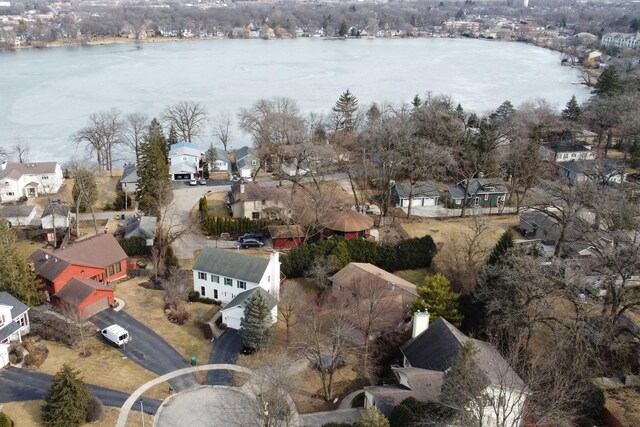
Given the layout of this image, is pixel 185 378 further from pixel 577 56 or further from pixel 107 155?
pixel 577 56

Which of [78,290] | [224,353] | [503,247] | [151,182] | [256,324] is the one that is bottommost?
[224,353]

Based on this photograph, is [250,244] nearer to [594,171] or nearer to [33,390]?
[33,390]

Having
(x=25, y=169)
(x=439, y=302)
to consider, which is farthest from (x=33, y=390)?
(x=25, y=169)

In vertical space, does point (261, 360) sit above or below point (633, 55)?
below

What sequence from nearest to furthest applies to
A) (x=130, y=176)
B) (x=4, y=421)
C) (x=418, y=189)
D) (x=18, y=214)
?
1. (x=4, y=421)
2. (x=18, y=214)
3. (x=418, y=189)
4. (x=130, y=176)

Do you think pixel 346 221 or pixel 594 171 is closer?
pixel 346 221

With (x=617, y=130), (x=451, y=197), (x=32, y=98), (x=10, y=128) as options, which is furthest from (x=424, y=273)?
(x=32, y=98)

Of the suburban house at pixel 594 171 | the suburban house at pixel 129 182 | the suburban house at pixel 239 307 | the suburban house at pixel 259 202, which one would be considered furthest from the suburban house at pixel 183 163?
the suburban house at pixel 594 171

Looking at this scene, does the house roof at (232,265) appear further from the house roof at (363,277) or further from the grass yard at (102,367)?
the grass yard at (102,367)
